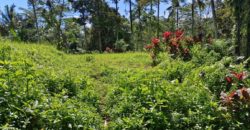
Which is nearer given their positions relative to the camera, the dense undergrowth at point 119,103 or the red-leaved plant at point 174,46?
the dense undergrowth at point 119,103

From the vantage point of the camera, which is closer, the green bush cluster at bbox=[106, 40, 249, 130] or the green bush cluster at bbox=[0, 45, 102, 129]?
the green bush cluster at bbox=[0, 45, 102, 129]

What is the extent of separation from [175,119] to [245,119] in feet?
4.32

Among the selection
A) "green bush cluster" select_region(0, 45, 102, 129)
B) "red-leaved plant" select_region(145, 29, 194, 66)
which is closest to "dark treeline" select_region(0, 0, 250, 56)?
"red-leaved plant" select_region(145, 29, 194, 66)

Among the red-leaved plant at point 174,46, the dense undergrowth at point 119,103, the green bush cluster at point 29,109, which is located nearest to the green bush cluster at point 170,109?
the dense undergrowth at point 119,103

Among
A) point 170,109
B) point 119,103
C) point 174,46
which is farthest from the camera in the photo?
point 174,46

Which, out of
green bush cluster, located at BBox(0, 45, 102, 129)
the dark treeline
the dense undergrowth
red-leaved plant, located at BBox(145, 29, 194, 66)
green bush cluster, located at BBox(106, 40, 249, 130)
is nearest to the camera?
green bush cluster, located at BBox(0, 45, 102, 129)

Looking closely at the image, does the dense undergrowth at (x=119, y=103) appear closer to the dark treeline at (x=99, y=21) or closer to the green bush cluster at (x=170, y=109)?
the green bush cluster at (x=170, y=109)

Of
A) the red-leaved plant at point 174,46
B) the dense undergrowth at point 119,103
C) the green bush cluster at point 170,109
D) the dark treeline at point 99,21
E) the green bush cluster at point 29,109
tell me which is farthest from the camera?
the dark treeline at point 99,21

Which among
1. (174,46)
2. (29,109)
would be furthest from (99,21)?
(29,109)

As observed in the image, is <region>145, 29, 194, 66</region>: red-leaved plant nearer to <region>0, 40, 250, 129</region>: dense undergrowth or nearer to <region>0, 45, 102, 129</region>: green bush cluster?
<region>0, 40, 250, 129</region>: dense undergrowth

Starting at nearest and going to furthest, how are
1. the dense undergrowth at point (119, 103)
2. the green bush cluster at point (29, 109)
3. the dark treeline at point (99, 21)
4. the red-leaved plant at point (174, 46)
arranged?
the green bush cluster at point (29, 109) < the dense undergrowth at point (119, 103) < the red-leaved plant at point (174, 46) < the dark treeline at point (99, 21)

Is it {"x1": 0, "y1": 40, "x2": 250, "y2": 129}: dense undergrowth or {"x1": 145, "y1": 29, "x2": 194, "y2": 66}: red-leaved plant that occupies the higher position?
{"x1": 145, "y1": 29, "x2": 194, "y2": 66}: red-leaved plant

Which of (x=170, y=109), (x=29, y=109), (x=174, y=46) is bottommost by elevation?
(x=170, y=109)

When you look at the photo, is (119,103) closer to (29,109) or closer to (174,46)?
(29,109)
